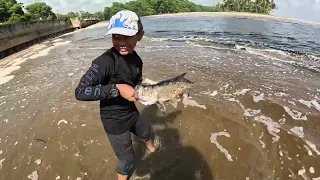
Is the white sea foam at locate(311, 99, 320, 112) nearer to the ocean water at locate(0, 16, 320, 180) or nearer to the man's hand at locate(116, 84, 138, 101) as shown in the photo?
the ocean water at locate(0, 16, 320, 180)

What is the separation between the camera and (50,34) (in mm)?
40938

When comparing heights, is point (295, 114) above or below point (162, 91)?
below

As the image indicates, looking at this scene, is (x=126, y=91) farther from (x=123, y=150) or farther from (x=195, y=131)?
(x=195, y=131)

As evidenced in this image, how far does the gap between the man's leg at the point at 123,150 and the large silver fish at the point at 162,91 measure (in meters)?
0.56

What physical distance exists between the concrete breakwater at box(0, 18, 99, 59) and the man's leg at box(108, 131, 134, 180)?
21.2m

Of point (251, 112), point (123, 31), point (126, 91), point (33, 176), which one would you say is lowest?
point (33, 176)

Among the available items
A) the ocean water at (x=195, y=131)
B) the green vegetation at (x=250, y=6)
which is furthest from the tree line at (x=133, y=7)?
the ocean water at (x=195, y=131)

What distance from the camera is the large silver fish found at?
10.9 ft

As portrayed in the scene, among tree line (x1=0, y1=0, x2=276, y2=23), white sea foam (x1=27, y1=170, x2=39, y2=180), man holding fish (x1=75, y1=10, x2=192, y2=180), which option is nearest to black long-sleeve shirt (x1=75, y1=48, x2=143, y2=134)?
man holding fish (x1=75, y1=10, x2=192, y2=180)

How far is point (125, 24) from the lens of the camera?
3031 mm

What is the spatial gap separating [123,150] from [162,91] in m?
0.93

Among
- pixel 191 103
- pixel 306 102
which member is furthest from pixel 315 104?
pixel 191 103

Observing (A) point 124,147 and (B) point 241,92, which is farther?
(B) point 241,92

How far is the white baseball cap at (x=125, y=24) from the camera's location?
2992 mm
